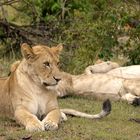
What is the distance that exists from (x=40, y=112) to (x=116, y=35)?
4165mm

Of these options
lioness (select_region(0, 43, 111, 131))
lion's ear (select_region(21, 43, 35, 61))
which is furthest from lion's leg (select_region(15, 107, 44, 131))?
lion's ear (select_region(21, 43, 35, 61))

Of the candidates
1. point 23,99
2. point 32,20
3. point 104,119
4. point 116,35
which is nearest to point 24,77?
point 23,99

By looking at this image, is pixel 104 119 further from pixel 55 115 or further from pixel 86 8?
pixel 86 8

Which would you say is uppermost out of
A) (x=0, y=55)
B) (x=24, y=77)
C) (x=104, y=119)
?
(x=24, y=77)

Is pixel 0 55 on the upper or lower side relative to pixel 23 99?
lower

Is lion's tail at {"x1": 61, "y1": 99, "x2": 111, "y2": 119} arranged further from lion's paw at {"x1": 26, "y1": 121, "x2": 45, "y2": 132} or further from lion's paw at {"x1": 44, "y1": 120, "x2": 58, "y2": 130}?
lion's paw at {"x1": 26, "y1": 121, "x2": 45, "y2": 132}

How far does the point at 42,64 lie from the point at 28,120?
57cm

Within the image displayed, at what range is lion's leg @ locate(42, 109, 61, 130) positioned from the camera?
5.30 meters

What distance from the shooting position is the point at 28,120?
532 centimetres

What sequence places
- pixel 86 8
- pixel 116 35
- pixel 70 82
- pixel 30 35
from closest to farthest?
pixel 70 82 < pixel 116 35 < pixel 30 35 < pixel 86 8

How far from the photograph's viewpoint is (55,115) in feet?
18.1

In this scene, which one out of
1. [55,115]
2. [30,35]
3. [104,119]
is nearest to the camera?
[55,115]

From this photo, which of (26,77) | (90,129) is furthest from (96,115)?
(26,77)

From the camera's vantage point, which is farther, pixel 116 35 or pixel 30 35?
pixel 30 35
